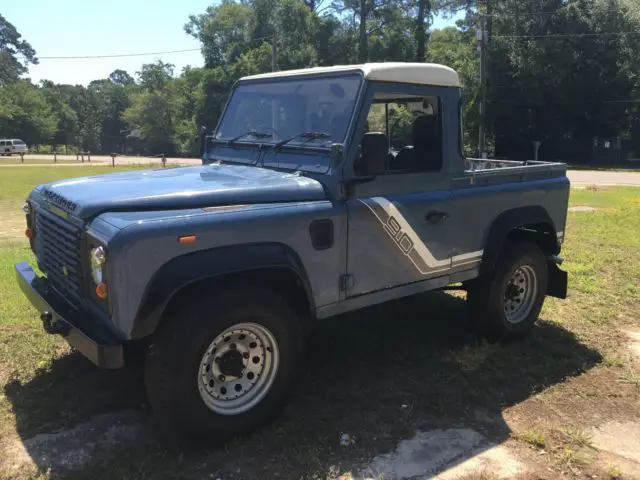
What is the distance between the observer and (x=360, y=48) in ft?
154

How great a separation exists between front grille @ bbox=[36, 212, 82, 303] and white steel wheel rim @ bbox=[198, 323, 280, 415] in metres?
0.86

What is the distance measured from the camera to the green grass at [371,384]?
333cm

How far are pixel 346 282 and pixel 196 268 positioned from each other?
1.11 meters

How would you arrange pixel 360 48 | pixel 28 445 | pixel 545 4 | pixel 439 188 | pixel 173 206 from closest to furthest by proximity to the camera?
pixel 173 206 → pixel 28 445 → pixel 439 188 → pixel 545 4 → pixel 360 48

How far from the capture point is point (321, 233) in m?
3.59

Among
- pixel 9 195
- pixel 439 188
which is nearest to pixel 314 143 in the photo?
pixel 439 188

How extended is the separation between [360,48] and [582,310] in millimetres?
44122

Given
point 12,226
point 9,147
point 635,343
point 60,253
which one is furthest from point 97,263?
point 9,147

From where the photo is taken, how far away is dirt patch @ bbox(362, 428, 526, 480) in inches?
128

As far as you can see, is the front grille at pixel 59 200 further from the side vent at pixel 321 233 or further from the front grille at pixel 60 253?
the side vent at pixel 321 233

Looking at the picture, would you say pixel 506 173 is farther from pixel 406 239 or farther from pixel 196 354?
pixel 196 354

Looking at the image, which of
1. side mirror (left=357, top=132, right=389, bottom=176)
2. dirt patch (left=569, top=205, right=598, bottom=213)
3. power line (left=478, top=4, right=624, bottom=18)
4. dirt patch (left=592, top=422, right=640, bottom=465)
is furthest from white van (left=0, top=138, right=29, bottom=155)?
dirt patch (left=592, top=422, right=640, bottom=465)

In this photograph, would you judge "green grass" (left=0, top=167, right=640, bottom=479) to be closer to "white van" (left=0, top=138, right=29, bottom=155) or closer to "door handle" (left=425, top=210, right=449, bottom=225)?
"door handle" (left=425, top=210, right=449, bottom=225)

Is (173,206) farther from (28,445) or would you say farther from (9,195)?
(9,195)
